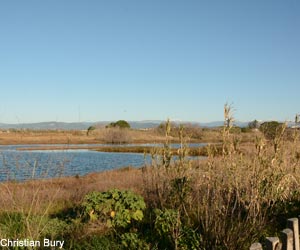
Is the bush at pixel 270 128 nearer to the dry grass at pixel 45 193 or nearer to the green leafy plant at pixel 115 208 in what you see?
the green leafy plant at pixel 115 208

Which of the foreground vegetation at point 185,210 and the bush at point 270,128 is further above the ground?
the bush at point 270,128

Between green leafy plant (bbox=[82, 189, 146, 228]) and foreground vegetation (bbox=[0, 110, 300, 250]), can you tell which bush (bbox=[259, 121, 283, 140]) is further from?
green leafy plant (bbox=[82, 189, 146, 228])

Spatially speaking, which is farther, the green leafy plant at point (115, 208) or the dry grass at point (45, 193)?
the dry grass at point (45, 193)

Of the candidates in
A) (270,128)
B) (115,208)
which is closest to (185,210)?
(115,208)

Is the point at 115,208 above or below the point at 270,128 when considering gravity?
below

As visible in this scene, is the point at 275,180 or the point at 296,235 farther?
the point at 275,180

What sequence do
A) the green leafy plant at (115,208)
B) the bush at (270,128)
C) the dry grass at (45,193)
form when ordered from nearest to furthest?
the green leafy plant at (115,208) → the dry grass at (45,193) → the bush at (270,128)

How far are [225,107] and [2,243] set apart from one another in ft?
10.9

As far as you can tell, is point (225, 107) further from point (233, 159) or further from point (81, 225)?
point (81, 225)

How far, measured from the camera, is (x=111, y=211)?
18.3 feet

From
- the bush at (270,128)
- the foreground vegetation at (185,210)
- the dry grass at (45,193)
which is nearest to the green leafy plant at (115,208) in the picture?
the foreground vegetation at (185,210)

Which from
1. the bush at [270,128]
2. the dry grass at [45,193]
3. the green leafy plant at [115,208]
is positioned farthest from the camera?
the bush at [270,128]

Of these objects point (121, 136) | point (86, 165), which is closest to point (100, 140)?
point (121, 136)

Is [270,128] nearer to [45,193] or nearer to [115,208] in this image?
[115,208]
